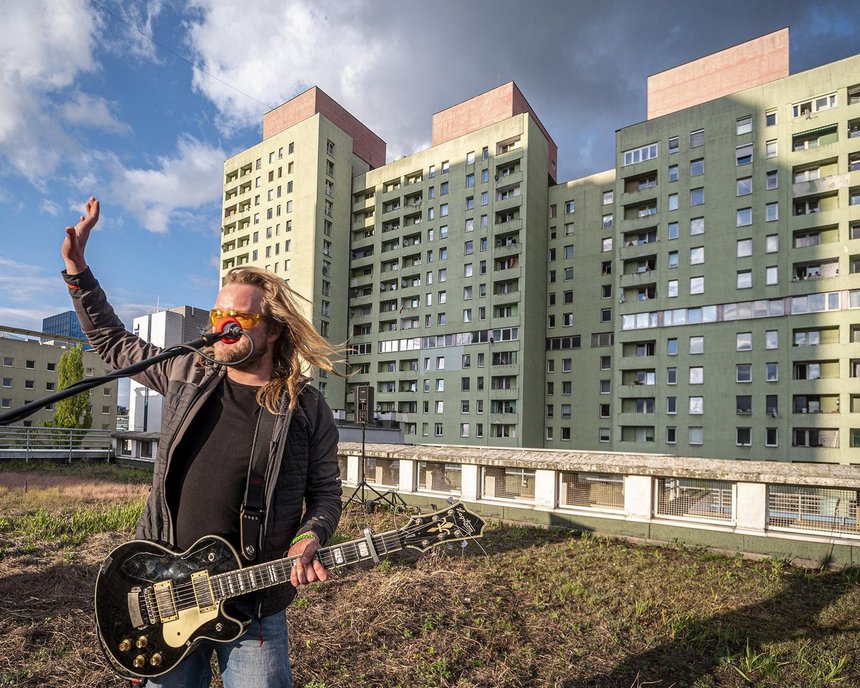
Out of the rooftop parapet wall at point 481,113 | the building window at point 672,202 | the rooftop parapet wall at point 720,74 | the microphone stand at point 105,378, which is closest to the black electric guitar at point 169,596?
the microphone stand at point 105,378

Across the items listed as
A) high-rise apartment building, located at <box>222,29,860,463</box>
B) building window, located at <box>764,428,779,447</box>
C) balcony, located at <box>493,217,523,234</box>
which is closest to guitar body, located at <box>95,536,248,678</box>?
high-rise apartment building, located at <box>222,29,860,463</box>

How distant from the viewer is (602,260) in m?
51.6

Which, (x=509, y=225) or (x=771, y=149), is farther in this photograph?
(x=509, y=225)

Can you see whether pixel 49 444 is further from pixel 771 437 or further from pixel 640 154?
pixel 640 154

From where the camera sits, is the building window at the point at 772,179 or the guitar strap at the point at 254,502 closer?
the guitar strap at the point at 254,502

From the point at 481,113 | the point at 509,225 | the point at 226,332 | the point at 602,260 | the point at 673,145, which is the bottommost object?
the point at 226,332

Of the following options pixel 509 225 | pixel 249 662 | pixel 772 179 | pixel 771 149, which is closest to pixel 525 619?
pixel 249 662

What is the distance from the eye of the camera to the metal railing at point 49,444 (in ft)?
86.6

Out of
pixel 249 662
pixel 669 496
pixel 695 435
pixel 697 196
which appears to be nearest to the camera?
pixel 249 662

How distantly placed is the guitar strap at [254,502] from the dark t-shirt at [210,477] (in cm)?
5

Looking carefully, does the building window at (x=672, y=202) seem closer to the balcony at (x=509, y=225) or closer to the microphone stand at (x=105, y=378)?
the balcony at (x=509, y=225)

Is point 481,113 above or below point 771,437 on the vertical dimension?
above

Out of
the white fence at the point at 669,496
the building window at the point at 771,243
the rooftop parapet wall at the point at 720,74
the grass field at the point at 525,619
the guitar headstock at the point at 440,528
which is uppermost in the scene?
the rooftop parapet wall at the point at 720,74

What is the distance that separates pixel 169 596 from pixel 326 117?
64.6m
